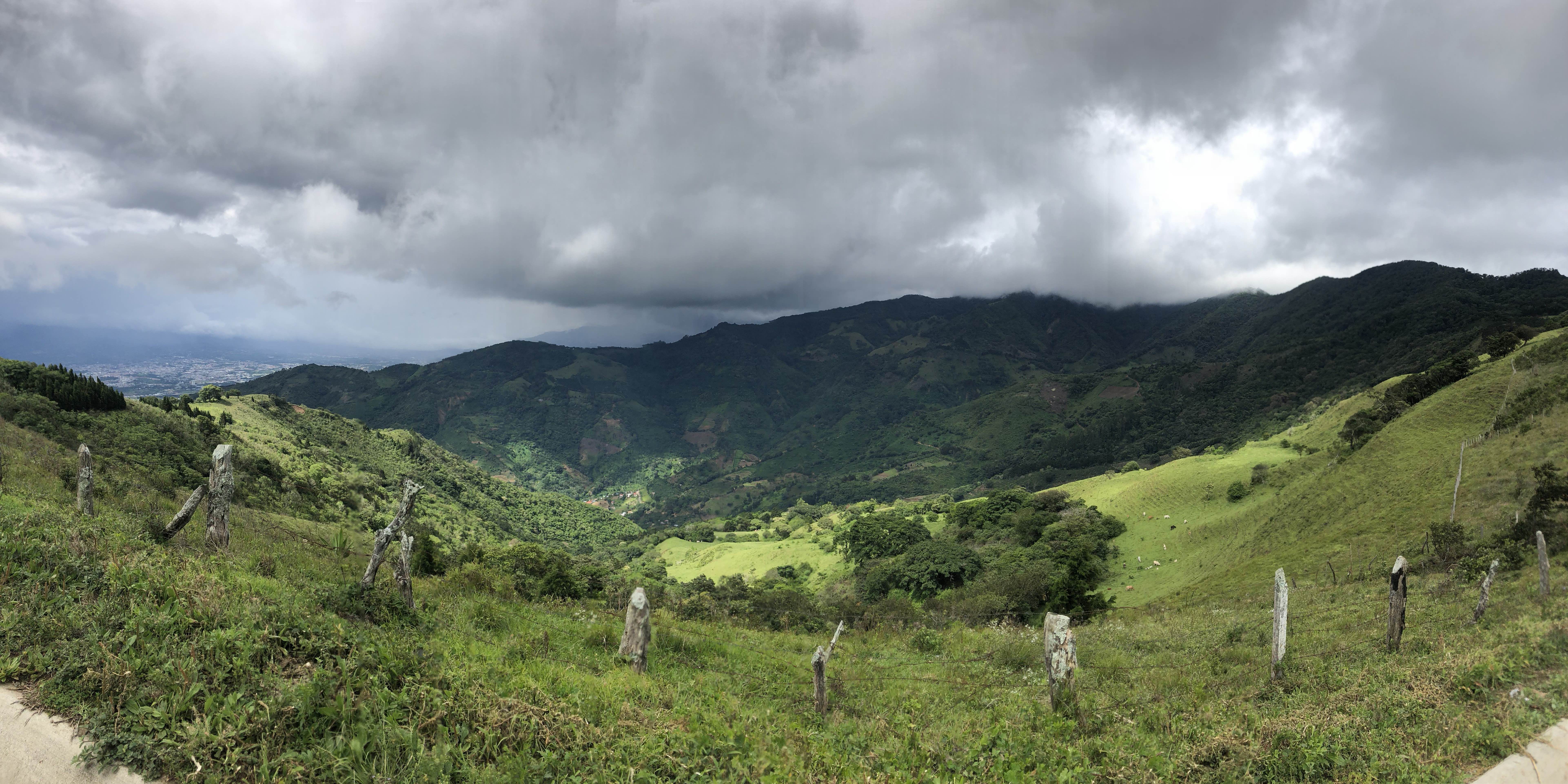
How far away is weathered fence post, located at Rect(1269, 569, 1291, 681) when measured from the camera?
36.0 ft

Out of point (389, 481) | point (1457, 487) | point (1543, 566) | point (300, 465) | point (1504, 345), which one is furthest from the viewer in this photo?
point (389, 481)

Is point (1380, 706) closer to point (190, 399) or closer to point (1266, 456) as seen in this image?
point (1266, 456)

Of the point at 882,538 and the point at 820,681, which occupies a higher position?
the point at 820,681

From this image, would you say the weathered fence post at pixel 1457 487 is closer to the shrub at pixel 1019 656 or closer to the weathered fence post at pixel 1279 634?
the weathered fence post at pixel 1279 634

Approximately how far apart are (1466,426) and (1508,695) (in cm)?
4096

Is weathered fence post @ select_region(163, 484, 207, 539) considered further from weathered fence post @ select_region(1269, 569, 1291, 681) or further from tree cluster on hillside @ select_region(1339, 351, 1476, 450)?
tree cluster on hillside @ select_region(1339, 351, 1476, 450)

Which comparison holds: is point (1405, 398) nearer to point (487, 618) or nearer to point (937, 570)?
point (937, 570)

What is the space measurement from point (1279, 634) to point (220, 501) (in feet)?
66.7

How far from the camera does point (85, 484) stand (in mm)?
12523

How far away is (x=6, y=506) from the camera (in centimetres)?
1037

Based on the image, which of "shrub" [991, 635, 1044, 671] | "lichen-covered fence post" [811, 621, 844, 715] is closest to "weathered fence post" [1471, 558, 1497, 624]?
"shrub" [991, 635, 1044, 671]

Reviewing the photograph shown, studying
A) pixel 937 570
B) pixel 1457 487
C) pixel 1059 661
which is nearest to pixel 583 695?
pixel 1059 661

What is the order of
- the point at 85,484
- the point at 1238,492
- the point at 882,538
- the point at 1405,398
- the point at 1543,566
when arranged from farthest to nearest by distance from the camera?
the point at 882,538 → the point at 1405,398 → the point at 1238,492 → the point at 1543,566 → the point at 85,484

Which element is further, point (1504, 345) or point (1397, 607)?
point (1504, 345)
